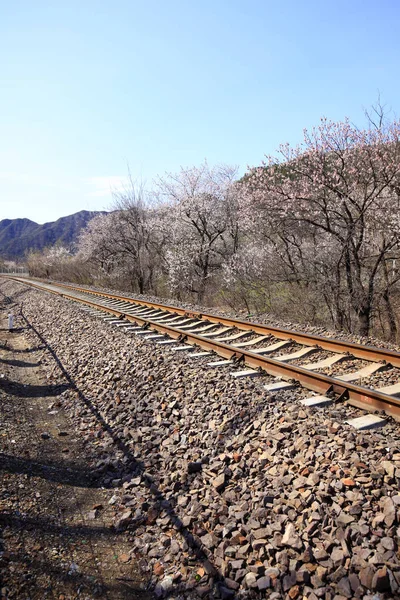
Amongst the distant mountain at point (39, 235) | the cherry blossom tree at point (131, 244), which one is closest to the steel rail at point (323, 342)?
the cherry blossom tree at point (131, 244)

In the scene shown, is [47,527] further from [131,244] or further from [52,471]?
[131,244]

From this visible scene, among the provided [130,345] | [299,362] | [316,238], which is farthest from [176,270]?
[299,362]

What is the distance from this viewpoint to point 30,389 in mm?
8336

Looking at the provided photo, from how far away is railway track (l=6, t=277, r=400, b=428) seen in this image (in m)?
5.11

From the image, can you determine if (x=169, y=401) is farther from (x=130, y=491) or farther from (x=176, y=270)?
(x=176, y=270)

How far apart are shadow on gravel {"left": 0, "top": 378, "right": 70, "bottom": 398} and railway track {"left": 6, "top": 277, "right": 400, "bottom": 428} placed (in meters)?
2.13

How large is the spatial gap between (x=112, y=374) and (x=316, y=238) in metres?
11.0

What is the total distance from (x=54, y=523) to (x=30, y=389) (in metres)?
4.75

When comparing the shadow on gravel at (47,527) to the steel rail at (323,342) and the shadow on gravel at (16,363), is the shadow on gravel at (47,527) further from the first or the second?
the shadow on gravel at (16,363)

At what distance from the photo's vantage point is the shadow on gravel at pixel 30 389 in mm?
7934

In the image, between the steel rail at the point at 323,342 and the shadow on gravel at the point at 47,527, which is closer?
the shadow on gravel at the point at 47,527

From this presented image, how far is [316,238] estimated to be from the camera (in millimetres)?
15852

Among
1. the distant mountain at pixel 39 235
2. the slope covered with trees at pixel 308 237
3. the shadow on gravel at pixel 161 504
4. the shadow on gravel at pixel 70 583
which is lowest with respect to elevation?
the shadow on gravel at pixel 70 583

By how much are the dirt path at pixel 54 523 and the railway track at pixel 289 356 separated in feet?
8.47
